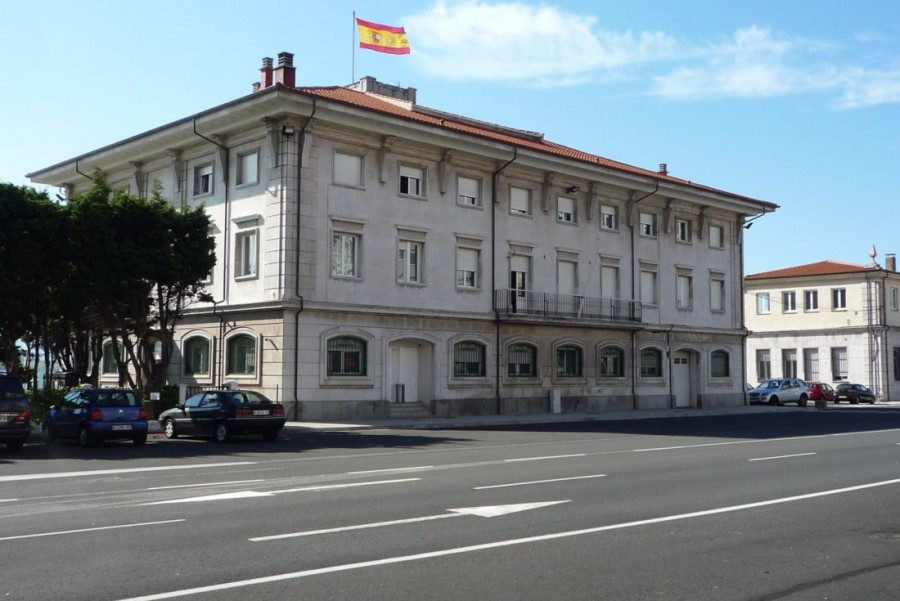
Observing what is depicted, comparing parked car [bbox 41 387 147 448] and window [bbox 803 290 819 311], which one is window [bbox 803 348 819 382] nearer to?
window [bbox 803 290 819 311]

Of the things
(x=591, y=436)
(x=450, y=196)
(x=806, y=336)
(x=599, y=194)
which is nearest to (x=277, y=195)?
(x=450, y=196)

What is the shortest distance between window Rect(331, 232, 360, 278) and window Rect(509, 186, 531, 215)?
25.0 feet

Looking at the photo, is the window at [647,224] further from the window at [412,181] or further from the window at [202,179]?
the window at [202,179]

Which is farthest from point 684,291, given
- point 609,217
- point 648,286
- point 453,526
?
point 453,526

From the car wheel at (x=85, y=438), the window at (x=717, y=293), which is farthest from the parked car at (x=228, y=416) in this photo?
the window at (x=717, y=293)

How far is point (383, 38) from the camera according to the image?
127 ft

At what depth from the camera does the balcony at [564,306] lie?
117 feet

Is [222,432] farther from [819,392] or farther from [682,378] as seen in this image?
[819,392]

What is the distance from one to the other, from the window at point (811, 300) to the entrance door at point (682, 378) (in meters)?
22.4

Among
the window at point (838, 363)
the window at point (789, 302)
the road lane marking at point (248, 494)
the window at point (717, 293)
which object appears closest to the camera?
the road lane marking at point (248, 494)

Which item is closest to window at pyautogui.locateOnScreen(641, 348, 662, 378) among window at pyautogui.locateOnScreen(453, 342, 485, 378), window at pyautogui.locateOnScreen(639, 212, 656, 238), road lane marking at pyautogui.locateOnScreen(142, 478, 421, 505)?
window at pyautogui.locateOnScreen(639, 212, 656, 238)

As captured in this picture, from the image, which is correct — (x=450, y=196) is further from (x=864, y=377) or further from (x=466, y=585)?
(x=864, y=377)

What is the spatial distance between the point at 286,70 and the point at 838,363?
1728 inches

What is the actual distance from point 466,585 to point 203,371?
27622 millimetres
